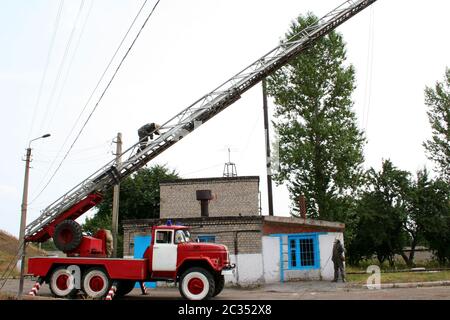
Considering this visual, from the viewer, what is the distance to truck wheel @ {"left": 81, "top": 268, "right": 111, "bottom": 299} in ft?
42.3

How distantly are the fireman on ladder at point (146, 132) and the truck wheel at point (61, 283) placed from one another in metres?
5.05

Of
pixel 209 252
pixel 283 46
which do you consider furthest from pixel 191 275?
pixel 283 46

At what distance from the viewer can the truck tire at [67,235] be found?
536 inches

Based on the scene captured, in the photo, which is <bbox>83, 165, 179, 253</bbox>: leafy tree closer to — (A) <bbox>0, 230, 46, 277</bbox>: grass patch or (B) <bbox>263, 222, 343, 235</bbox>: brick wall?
(A) <bbox>0, 230, 46, 277</bbox>: grass patch

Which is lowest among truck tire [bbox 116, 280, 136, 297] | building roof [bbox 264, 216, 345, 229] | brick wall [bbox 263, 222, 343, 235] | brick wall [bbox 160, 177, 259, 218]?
truck tire [bbox 116, 280, 136, 297]

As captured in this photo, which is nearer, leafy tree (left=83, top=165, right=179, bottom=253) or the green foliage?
the green foliage

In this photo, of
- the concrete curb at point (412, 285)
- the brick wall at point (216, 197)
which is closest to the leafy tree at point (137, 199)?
the brick wall at point (216, 197)

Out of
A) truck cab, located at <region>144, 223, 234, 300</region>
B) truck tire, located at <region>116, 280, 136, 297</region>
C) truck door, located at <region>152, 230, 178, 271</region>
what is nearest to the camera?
truck cab, located at <region>144, 223, 234, 300</region>

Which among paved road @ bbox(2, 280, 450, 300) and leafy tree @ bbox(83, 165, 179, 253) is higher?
leafy tree @ bbox(83, 165, 179, 253)

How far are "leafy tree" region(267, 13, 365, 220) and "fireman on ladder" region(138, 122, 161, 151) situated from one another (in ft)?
46.5

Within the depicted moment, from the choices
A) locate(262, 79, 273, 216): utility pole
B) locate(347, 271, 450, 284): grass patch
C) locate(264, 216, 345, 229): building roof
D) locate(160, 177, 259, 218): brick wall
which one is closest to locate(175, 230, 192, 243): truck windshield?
locate(264, 216, 345, 229): building roof

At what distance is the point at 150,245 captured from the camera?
42.9 ft

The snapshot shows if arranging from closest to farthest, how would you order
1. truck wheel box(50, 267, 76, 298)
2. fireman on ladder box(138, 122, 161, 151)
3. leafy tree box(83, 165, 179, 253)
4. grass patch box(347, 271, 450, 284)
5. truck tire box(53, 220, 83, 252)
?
truck wheel box(50, 267, 76, 298), truck tire box(53, 220, 83, 252), fireman on ladder box(138, 122, 161, 151), grass patch box(347, 271, 450, 284), leafy tree box(83, 165, 179, 253)

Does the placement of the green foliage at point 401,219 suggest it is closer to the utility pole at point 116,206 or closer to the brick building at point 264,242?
the brick building at point 264,242
